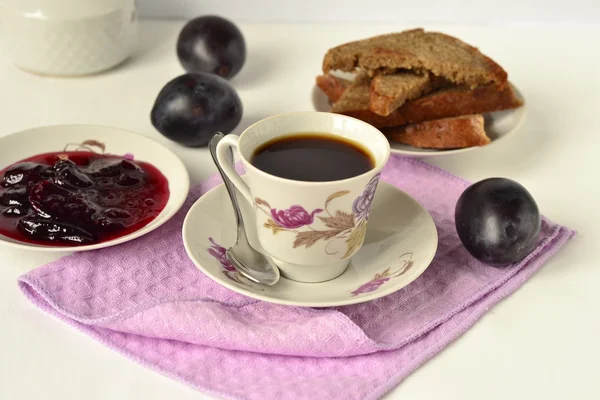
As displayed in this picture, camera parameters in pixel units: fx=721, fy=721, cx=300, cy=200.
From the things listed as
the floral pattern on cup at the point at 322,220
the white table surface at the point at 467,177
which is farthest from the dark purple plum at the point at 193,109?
the floral pattern on cup at the point at 322,220

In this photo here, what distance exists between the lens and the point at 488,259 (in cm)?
117

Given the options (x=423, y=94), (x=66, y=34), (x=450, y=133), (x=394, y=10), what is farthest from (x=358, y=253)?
(x=394, y=10)

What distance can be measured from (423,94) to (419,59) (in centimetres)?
8

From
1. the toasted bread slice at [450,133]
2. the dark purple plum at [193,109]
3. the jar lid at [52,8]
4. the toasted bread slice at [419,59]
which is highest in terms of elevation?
the toasted bread slice at [419,59]

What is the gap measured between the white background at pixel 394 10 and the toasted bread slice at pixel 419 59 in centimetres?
49

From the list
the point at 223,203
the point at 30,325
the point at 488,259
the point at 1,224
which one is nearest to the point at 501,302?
the point at 488,259

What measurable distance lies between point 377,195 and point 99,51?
0.89 meters

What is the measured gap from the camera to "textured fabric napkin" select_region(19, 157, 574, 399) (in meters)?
0.99

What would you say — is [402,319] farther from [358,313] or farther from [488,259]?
[488,259]

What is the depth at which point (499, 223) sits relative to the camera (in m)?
1.15

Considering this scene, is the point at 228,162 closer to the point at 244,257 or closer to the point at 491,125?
the point at 244,257

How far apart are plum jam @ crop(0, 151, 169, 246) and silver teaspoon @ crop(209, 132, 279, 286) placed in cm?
18

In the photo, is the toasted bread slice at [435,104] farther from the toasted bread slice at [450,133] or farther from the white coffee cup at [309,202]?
the white coffee cup at [309,202]

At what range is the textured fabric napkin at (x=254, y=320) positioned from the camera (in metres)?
0.99
